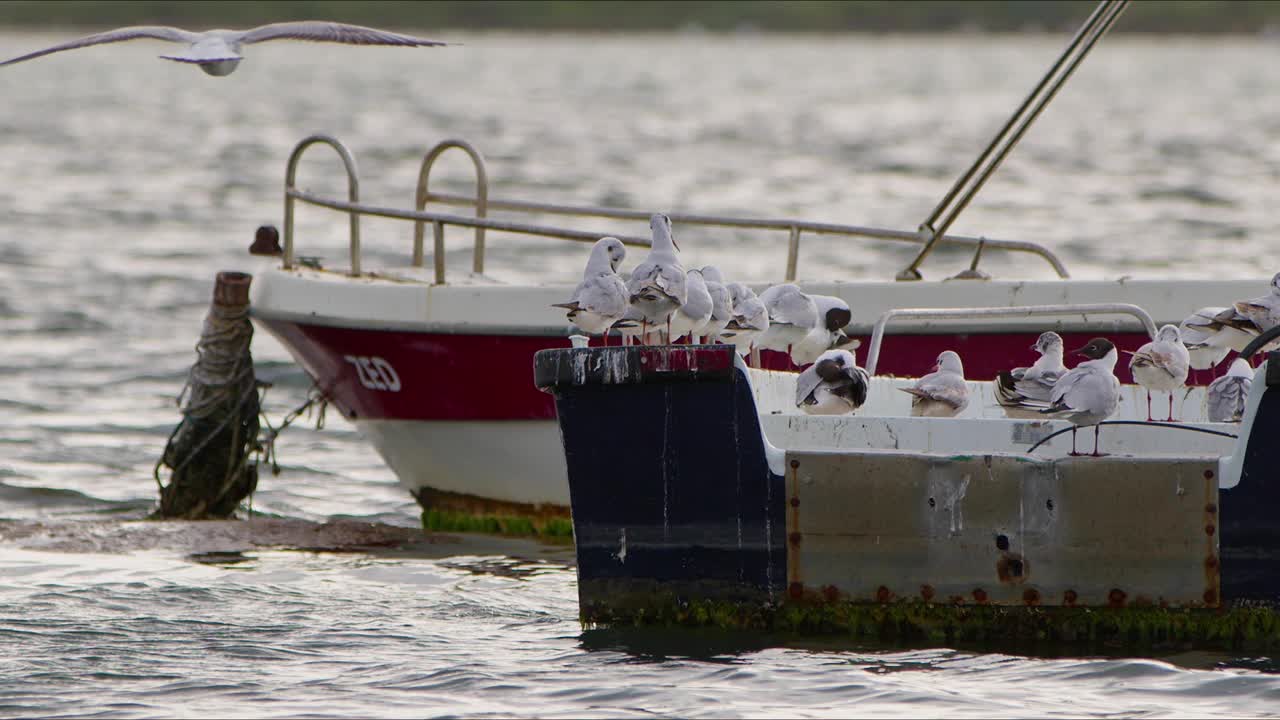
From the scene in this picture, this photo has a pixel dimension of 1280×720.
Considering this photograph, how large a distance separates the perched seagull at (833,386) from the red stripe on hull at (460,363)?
2.07 metres

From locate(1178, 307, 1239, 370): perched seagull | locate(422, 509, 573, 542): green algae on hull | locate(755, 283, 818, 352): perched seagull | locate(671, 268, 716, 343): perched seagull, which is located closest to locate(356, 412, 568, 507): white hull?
locate(422, 509, 573, 542): green algae on hull

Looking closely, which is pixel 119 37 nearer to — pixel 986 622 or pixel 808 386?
pixel 808 386

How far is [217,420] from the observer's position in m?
11.8

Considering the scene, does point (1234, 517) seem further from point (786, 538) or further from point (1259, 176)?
point (1259, 176)

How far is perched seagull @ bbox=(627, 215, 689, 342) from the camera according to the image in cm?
823

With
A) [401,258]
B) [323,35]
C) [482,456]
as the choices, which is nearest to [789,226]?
[482,456]

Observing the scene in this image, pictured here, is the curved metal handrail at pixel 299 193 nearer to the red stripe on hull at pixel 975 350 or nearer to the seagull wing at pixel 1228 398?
the red stripe on hull at pixel 975 350

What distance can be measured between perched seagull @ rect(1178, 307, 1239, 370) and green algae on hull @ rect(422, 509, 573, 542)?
341 cm

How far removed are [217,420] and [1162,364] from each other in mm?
5475

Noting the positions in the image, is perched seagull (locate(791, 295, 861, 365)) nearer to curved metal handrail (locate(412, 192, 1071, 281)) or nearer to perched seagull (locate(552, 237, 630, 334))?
perched seagull (locate(552, 237, 630, 334))

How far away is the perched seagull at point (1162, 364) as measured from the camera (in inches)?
339

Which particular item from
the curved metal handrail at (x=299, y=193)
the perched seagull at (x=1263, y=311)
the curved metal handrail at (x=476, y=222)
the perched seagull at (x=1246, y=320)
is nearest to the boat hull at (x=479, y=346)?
the curved metal handrail at (x=299, y=193)

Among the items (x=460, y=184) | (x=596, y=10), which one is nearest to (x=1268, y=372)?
(x=460, y=184)

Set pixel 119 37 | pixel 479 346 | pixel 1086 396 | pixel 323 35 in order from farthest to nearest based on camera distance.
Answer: pixel 479 346 < pixel 323 35 < pixel 119 37 < pixel 1086 396
